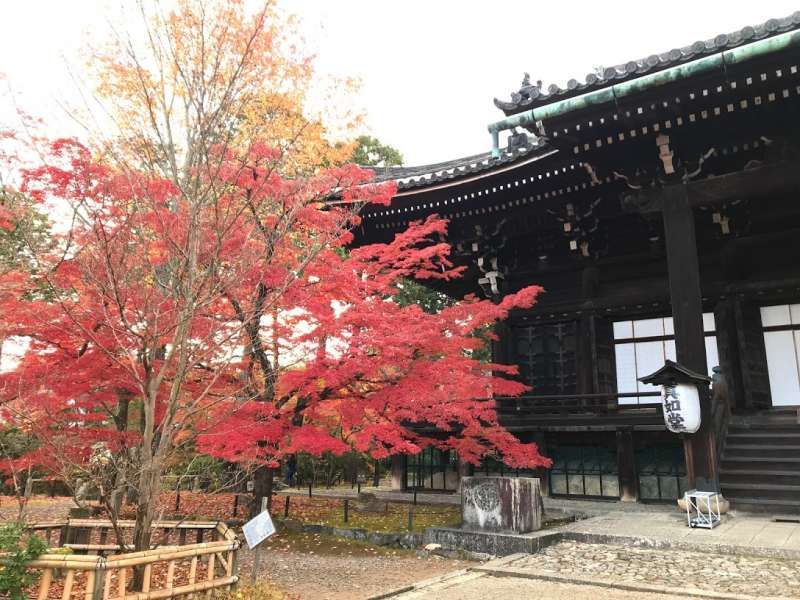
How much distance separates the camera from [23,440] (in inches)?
626

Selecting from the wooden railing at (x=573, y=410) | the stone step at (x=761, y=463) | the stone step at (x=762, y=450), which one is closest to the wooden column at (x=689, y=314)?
the stone step at (x=761, y=463)

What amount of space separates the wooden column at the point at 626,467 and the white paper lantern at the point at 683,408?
113 inches

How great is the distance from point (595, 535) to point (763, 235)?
7.22 meters

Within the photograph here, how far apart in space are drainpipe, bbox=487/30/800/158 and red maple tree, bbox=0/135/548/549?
8.66 ft

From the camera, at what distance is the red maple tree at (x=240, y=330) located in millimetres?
5688

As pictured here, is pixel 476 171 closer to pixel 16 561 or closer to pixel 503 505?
pixel 503 505

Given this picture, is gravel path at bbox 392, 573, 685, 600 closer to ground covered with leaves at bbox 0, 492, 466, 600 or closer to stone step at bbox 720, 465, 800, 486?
ground covered with leaves at bbox 0, 492, 466, 600

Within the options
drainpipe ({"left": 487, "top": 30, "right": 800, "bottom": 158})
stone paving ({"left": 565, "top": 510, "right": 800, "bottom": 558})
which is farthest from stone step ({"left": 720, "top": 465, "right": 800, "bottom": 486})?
drainpipe ({"left": 487, "top": 30, "right": 800, "bottom": 158})

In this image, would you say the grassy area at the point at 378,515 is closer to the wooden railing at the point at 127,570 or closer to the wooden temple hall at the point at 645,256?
the wooden temple hall at the point at 645,256

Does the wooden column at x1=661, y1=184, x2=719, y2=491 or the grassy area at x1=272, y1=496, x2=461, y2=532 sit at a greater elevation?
the wooden column at x1=661, y1=184, x2=719, y2=491

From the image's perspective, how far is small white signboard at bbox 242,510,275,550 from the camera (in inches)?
206

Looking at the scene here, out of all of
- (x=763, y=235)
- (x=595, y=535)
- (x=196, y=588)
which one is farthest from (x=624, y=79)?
(x=196, y=588)

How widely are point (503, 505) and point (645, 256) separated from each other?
6.76 meters

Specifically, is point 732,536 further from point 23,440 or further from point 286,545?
point 23,440
